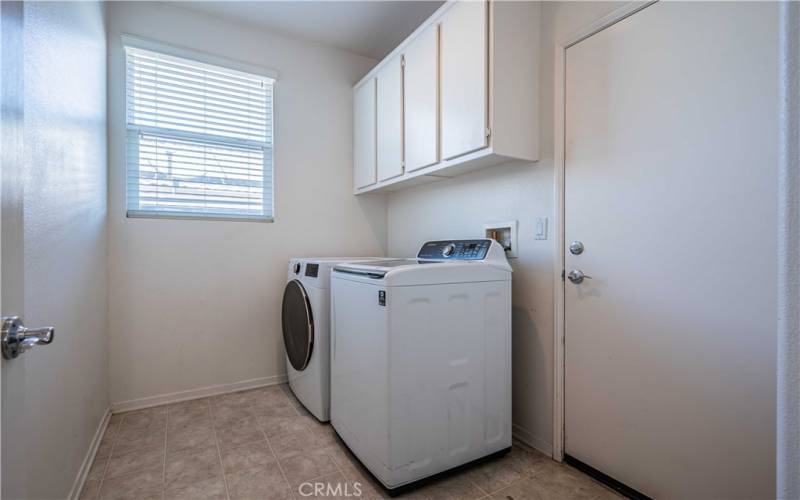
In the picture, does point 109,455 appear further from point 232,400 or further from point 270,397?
point 270,397

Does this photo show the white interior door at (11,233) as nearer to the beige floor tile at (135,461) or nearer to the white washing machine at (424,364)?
the white washing machine at (424,364)

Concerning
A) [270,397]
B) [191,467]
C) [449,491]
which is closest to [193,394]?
[270,397]

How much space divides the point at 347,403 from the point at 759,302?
5.49 feet

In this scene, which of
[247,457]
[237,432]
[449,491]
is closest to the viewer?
[449,491]

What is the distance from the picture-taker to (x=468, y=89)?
1.79 meters

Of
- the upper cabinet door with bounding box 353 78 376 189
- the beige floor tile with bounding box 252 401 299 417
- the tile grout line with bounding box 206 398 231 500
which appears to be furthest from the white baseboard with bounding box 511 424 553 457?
the upper cabinet door with bounding box 353 78 376 189

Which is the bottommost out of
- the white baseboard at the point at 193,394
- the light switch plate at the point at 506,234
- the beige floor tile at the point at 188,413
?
the beige floor tile at the point at 188,413

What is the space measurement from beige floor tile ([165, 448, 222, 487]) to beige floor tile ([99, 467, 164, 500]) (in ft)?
0.14

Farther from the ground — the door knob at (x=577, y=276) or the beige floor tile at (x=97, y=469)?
the door knob at (x=577, y=276)

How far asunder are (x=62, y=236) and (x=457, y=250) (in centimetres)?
176

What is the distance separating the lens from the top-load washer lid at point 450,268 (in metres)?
1.50

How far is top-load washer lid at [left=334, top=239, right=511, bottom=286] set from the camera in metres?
1.50
